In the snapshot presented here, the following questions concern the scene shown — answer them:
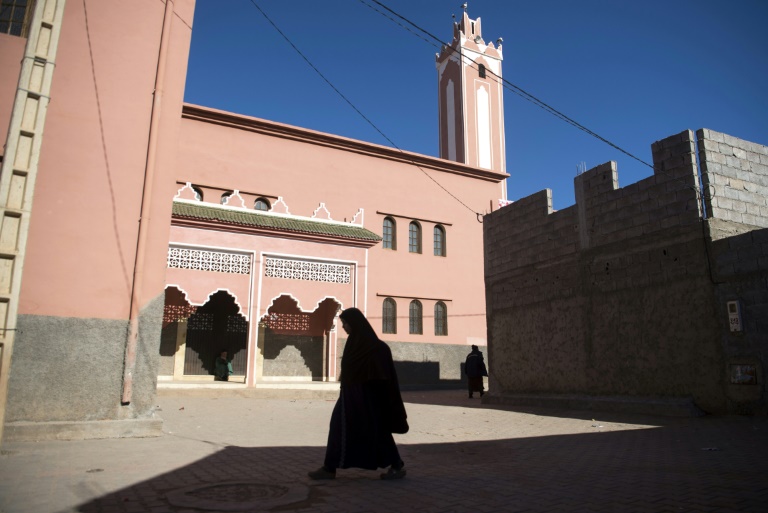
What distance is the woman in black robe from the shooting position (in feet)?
15.3

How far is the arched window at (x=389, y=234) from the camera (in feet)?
73.8

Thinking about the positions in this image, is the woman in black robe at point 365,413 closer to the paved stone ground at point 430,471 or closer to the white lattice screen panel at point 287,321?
the paved stone ground at point 430,471

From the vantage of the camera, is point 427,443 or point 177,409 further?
point 177,409

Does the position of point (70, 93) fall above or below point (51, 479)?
above

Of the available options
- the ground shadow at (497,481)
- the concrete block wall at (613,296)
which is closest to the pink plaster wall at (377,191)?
the concrete block wall at (613,296)

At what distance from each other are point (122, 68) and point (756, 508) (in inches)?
357

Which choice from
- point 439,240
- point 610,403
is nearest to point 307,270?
point 439,240

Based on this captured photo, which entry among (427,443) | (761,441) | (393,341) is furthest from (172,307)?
(761,441)

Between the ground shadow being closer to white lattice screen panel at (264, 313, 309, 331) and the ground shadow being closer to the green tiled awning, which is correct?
the green tiled awning

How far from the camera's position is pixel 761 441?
6.42 metres

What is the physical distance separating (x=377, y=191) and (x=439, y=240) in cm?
351

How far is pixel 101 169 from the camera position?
7.79 meters

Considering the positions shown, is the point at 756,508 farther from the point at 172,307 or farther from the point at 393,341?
the point at 393,341

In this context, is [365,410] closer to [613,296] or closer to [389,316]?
[613,296]
